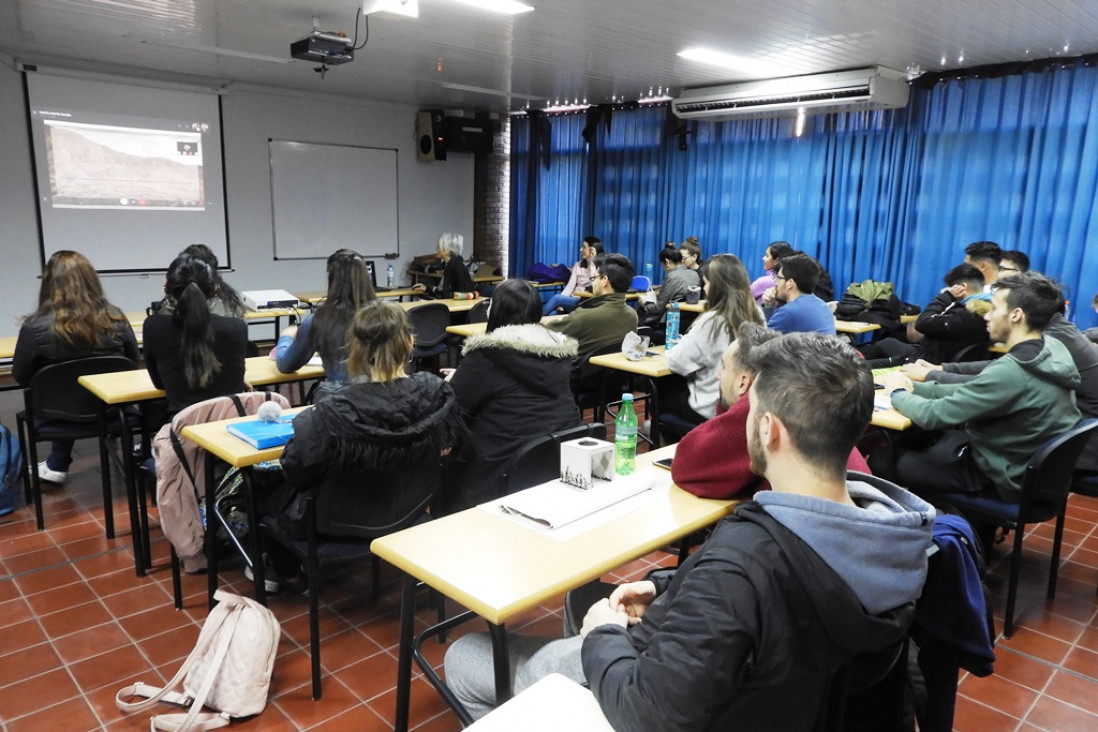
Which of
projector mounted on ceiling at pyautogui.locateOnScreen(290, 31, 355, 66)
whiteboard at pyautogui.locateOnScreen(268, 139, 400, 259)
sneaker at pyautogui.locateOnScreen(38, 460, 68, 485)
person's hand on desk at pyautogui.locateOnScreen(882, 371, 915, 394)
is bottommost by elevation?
sneaker at pyautogui.locateOnScreen(38, 460, 68, 485)

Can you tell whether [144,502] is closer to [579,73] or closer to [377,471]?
[377,471]

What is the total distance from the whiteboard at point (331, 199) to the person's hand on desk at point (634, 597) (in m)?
7.95

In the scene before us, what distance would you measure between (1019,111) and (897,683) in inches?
243

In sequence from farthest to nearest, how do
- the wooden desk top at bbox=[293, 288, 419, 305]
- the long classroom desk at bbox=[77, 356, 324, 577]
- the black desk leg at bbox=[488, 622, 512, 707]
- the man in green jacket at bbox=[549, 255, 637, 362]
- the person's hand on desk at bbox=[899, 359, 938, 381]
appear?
the wooden desk top at bbox=[293, 288, 419, 305]
the man in green jacket at bbox=[549, 255, 637, 362]
the person's hand on desk at bbox=[899, 359, 938, 381]
the long classroom desk at bbox=[77, 356, 324, 577]
the black desk leg at bbox=[488, 622, 512, 707]

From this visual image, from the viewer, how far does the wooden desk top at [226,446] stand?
2.34 metres

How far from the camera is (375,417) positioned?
88.1 inches

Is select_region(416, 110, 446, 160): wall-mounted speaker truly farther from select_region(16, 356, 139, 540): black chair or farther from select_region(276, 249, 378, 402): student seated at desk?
select_region(16, 356, 139, 540): black chair

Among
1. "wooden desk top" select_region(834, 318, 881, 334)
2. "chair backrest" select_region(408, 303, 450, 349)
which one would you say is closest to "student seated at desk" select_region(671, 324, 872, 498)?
"chair backrest" select_region(408, 303, 450, 349)

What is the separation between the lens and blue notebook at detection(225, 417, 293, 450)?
2.40 meters

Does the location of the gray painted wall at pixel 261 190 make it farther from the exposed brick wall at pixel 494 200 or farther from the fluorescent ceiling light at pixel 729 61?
the fluorescent ceiling light at pixel 729 61

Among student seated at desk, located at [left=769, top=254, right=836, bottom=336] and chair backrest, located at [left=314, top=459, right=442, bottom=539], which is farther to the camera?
student seated at desk, located at [left=769, top=254, right=836, bottom=336]

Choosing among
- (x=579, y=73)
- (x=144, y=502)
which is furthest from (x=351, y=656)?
(x=579, y=73)

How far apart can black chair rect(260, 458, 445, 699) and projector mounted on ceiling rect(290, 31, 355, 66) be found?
3.63 m

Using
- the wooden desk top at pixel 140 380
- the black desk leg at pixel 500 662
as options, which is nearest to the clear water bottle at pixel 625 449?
the black desk leg at pixel 500 662
